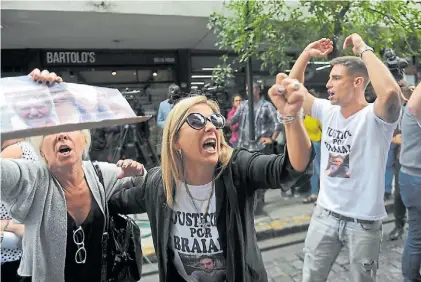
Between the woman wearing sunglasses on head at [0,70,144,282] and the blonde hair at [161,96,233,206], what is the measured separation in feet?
0.87

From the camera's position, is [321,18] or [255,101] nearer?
[321,18]

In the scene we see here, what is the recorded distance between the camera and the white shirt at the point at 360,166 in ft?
8.50

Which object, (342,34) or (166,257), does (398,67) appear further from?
(166,257)

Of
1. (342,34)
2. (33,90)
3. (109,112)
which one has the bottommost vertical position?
(109,112)

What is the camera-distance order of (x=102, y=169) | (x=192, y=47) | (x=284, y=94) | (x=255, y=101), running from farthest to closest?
1. (x=192, y=47)
2. (x=255, y=101)
3. (x=102, y=169)
4. (x=284, y=94)

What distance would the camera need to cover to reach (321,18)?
15.0 ft

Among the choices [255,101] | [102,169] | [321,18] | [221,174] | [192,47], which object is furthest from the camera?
[192,47]

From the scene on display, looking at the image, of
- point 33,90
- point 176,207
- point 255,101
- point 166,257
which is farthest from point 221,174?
point 255,101

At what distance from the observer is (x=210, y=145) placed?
1905 millimetres

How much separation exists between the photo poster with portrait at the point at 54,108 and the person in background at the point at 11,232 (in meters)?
0.64

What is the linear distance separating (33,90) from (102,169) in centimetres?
71

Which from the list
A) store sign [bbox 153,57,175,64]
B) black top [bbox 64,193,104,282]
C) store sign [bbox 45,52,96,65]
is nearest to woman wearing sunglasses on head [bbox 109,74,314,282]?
black top [bbox 64,193,104,282]

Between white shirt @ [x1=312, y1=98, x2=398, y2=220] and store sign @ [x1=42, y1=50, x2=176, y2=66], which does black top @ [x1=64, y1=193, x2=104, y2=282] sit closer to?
white shirt @ [x1=312, y1=98, x2=398, y2=220]

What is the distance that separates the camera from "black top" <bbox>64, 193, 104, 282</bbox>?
198cm
